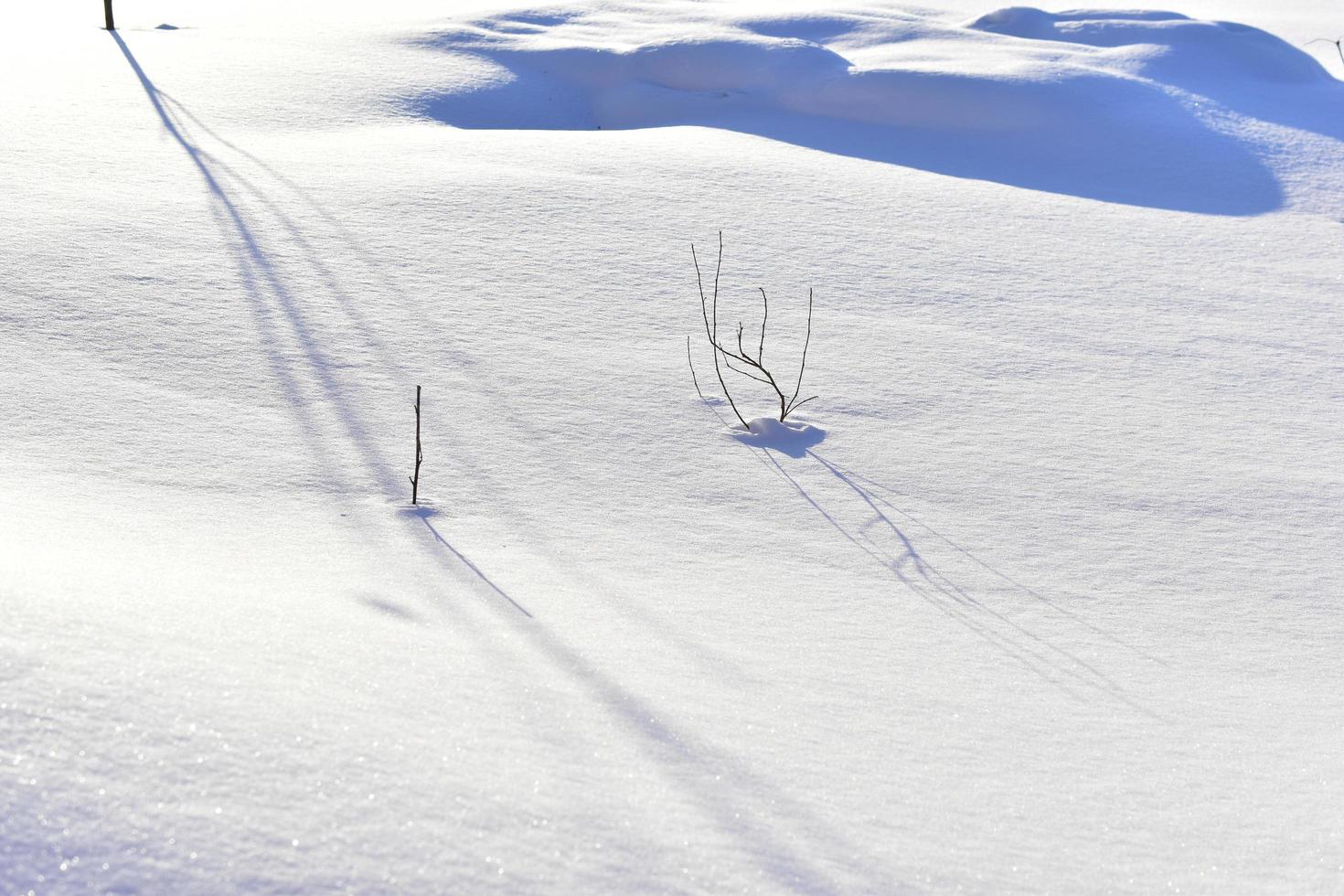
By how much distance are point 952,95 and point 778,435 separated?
4.04 meters

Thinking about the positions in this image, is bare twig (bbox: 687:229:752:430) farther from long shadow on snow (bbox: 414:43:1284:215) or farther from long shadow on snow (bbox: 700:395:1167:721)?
long shadow on snow (bbox: 414:43:1284:215)

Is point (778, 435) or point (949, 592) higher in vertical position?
point (778, 435)

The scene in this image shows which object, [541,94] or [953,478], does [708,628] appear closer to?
[953,478]

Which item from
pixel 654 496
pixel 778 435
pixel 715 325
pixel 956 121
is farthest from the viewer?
pixel 956 121

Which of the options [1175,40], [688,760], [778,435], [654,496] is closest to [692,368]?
[778,435]

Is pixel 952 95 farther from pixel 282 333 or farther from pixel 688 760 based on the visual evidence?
pixel 688 760

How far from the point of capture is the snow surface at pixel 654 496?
1.42 metres

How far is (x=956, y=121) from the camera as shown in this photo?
21.1 ft

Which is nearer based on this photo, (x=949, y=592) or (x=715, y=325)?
(x=949, y=592)

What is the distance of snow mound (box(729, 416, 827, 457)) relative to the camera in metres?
3.12

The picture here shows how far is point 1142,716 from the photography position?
1.98 metres

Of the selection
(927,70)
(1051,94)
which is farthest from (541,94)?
(1051,94)

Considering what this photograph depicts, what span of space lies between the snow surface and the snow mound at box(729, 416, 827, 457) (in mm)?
18

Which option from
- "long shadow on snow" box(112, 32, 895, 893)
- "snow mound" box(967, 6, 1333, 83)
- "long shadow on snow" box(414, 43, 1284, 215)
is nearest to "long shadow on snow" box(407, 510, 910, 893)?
"long shadow on snow" box(112, 32, 895, 893)
